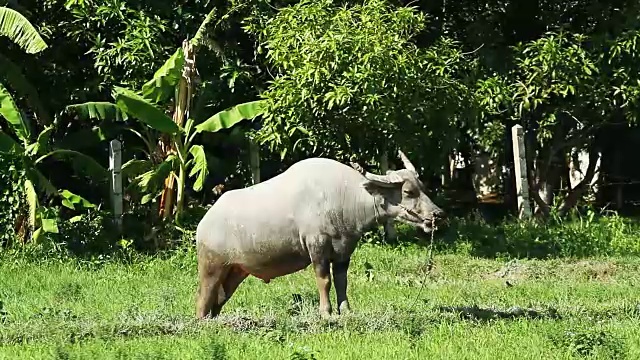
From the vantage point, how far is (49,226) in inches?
555

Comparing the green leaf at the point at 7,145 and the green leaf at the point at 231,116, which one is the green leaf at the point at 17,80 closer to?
the green leaf at the point at 7,145

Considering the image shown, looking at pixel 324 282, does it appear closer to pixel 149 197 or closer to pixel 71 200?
pixel 71 200

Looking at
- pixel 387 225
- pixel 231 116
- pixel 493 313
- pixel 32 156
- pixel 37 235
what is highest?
pixel 231 116

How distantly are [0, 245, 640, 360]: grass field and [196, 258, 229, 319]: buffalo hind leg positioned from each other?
146 millimetres

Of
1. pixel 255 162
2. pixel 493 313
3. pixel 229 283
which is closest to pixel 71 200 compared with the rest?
pixel 255 162

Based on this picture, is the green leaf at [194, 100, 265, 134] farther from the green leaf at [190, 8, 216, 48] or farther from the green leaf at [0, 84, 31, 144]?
the green leaf at [0, 84, 31, 144]

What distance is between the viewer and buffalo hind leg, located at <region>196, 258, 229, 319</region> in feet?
32.2

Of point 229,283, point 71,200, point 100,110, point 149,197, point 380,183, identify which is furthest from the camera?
point 149,197

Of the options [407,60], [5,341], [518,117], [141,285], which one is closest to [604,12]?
[518,117]

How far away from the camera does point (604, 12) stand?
669 inches

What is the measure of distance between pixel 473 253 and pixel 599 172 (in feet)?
25.8

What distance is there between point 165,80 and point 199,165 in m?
1.21

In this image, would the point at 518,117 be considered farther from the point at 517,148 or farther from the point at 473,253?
the point at 473,253

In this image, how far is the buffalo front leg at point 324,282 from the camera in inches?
371
